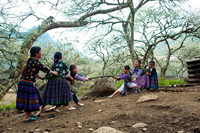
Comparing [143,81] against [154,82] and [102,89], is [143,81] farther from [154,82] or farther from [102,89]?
[102,89]

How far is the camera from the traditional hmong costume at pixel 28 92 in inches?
146

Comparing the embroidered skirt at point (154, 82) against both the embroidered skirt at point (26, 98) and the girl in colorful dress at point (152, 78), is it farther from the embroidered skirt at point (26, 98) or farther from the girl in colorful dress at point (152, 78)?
the embroidered skirt at point (26, 98)

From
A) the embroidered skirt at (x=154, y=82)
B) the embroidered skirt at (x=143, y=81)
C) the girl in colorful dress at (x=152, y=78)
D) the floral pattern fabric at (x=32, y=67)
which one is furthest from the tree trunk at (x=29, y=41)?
the embroidered skirt at (x=154, y=82)

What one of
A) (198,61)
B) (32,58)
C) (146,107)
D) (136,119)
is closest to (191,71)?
(198,61)

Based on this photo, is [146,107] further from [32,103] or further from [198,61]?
[198,61]

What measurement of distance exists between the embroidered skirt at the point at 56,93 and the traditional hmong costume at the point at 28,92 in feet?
1.11

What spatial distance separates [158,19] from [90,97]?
28.7 ft

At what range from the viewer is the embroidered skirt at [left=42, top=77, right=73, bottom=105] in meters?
4.08

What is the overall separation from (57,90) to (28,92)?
27.9 inches

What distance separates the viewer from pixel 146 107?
156 inches

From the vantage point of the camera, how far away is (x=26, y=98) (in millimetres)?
3711

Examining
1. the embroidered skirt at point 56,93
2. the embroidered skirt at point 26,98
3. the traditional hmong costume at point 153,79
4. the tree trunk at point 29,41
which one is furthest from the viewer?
the traditional hmong costume at point 153,79

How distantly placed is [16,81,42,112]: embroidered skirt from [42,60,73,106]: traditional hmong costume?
382 millimetres

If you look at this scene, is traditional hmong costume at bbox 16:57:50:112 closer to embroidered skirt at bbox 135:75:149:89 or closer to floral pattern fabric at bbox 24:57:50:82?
floral pattern fabric at bbox 24:57:50:82
